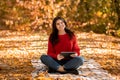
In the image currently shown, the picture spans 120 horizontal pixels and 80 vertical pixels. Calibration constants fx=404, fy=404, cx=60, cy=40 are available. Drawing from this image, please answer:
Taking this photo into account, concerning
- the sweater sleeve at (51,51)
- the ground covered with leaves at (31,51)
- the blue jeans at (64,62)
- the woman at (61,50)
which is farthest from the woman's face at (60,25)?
the ground covered with leaves at (31,51)

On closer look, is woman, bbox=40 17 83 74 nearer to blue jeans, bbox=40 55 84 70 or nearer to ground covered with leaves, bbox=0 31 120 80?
blue jeans, bbox=40 55 84 70

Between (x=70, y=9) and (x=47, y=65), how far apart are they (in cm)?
979

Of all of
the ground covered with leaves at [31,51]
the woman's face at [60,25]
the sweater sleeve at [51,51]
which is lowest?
the ground covered with leaves at [31,51]

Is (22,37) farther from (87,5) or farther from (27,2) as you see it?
(87,5)

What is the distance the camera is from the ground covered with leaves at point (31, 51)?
8.49 m

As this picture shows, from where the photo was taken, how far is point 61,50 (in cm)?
816

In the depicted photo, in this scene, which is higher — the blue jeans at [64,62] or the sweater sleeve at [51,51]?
the sweater sleeve at [51,51]

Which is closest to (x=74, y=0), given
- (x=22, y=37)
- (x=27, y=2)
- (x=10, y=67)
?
(x=27, y=2)

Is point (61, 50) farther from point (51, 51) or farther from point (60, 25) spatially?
point (60, 25)

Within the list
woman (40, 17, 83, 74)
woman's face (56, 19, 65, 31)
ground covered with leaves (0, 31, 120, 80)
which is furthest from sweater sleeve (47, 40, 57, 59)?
ground covered with leaves (0, 31, 120, 80)

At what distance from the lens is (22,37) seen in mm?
15062

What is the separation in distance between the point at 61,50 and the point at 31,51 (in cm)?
343

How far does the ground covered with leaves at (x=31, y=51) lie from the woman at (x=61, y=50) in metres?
0.44

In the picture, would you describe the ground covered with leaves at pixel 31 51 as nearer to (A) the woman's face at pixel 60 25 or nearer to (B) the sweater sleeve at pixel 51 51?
(B) the sweater sleeve at pixel 51 51
